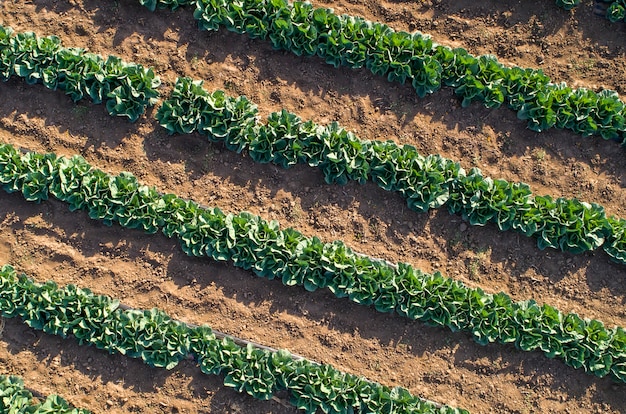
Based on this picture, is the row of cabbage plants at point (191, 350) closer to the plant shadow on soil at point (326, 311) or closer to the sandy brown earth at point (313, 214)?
the sandy brown earth at point (313, 214)

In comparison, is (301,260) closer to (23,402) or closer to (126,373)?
(126,373)

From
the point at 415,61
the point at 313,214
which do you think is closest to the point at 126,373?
the point at 313,214

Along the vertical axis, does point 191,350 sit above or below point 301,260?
below

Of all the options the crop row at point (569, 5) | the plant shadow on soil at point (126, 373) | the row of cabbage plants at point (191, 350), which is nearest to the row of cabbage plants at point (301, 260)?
the row of cabbage plants at point (191, 350)

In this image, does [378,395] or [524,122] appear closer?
[378,395]

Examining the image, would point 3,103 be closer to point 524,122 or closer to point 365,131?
point 365,131

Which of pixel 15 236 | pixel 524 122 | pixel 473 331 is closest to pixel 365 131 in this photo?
pixel 524 122

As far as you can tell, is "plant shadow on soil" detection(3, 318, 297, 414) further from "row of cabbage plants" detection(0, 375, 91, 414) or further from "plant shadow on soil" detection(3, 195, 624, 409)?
"plant shadow on soil" detection(3, 195, 624, 409)
